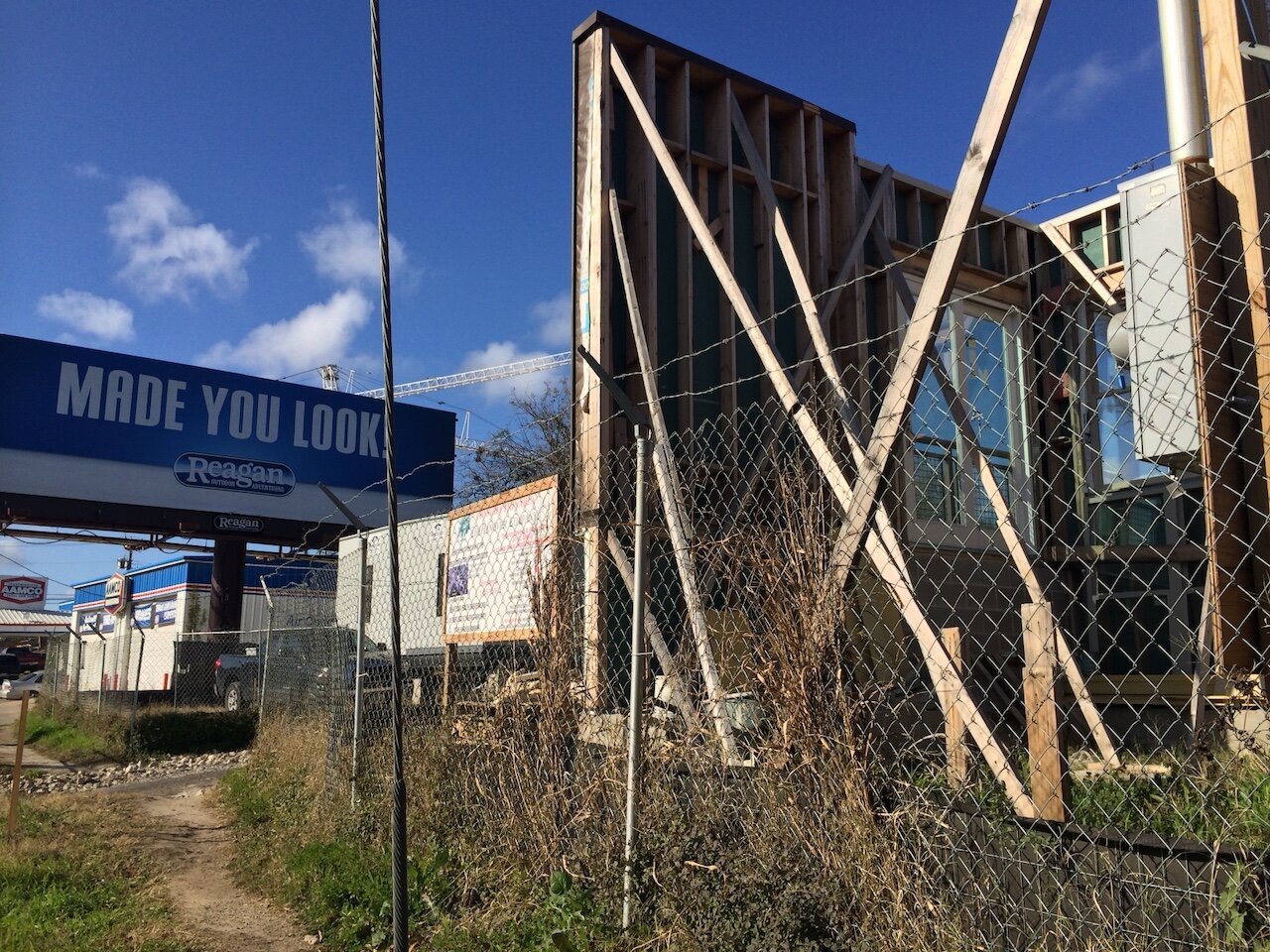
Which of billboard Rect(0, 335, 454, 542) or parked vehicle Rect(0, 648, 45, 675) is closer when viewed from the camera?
billboard Rect(0, 335, 454, 542)

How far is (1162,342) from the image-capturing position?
4164 mm

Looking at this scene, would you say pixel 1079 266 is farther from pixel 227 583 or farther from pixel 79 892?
pixel 227 583

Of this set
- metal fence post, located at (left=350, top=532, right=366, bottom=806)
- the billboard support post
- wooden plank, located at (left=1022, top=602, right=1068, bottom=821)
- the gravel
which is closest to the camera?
wooden plank, located at (left=1022, top=602, right=1068, bottom=821)

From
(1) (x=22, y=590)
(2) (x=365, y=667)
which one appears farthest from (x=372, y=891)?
(1) (x=22, y=590)

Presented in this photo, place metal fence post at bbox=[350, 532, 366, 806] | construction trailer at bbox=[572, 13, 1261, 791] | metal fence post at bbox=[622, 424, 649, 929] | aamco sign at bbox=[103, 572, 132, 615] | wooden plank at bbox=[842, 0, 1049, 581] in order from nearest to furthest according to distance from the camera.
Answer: metal fence post at bbox=[622, 424, 649, 929] → wooden plank at bbox=[842, 0, 1049, 581] → metal fence post at bbox=[350, 532, 366, 806] → construction trailer at bbox=[572, 13, 1261, 791] → aamco sign at bbox=[103, 572, 132, 615]

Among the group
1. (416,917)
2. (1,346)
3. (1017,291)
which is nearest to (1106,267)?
(1017,291)

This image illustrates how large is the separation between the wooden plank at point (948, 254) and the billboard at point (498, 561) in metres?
1.82

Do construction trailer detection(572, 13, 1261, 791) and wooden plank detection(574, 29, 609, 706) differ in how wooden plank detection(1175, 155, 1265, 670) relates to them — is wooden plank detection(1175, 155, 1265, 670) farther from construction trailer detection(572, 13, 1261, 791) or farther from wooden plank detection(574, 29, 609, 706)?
wooden plank detection(574, 29, 609, 706)

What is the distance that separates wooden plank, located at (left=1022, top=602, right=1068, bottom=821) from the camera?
10.7 ft

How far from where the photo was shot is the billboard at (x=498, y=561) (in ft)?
19.1

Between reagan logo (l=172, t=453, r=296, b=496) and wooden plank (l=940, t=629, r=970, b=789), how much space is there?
67.9 feet

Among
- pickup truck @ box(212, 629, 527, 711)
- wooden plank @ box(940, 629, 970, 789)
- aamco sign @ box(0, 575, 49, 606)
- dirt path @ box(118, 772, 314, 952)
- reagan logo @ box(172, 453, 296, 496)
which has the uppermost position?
aamco sign @ box(0, 575, 49, 606)

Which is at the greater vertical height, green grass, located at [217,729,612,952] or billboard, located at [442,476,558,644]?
billboard, located at [442,476,558,644]

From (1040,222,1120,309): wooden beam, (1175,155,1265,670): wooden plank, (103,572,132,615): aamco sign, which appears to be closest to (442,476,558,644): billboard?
(1175,155,1265,670): wooden plank
